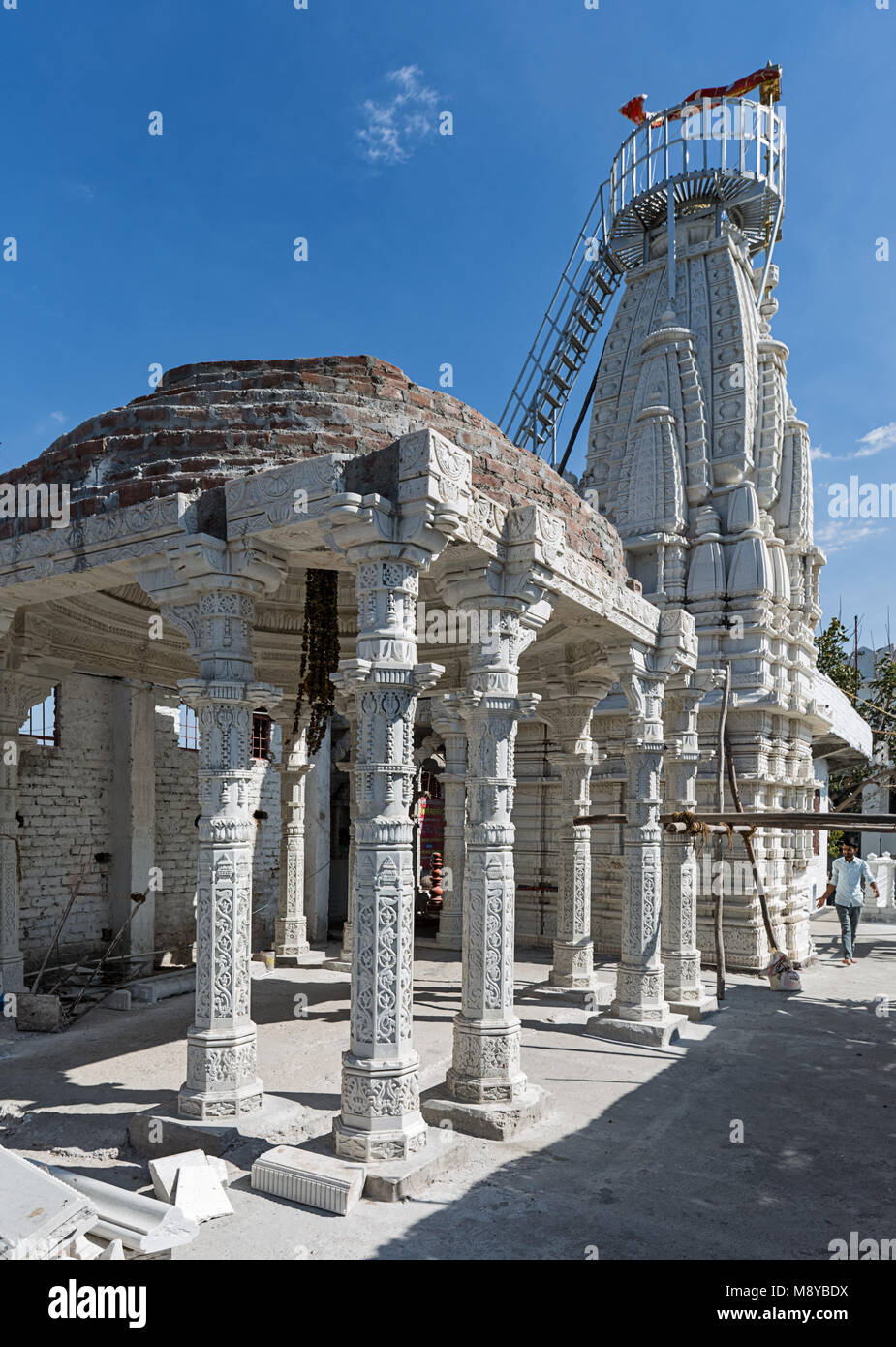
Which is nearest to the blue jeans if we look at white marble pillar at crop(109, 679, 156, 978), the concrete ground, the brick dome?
the concrete ground

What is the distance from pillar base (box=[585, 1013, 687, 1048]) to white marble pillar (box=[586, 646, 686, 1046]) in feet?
0.03

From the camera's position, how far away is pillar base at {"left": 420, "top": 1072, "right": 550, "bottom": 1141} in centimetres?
664

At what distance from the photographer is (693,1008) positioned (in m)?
10.5

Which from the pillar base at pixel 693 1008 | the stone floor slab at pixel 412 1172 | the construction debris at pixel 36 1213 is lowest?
the pillar base at pixel 693 1008

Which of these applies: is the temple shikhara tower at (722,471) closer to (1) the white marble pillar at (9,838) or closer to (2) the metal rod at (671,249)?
(2) the metal rod at (671,249)

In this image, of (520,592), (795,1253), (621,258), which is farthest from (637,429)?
(795,1253)

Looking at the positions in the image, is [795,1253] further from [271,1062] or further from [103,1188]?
[271,1062]

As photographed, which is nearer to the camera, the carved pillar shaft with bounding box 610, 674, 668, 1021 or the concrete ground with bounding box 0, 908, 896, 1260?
the concrete ground with bounding box 0, 908, 896, 1260

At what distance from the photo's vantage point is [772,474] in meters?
16.5

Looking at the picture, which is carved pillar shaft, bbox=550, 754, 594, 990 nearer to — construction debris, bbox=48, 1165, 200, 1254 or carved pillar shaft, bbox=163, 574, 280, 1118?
carved pillar shaft, bbox=163, 574, 280, 1118

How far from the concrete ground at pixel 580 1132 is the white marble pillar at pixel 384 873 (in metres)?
0.51

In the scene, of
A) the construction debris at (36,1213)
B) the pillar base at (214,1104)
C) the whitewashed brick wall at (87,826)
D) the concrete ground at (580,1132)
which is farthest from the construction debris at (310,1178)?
the whitewashed brick wall at (87,826)

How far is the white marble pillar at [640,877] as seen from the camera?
31.7 ft
